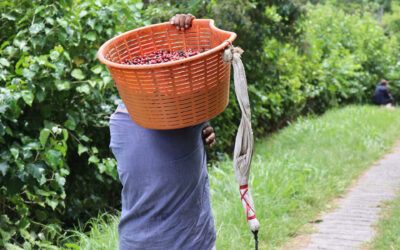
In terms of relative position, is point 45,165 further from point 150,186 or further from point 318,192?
point 318,192

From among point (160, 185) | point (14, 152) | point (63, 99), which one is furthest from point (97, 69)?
point (160, 185)

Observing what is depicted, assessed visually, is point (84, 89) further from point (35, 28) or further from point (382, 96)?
point (382, 96)

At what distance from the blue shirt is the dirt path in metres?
2.48

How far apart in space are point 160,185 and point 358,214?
3.70m

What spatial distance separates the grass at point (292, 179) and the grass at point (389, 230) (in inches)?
28.1

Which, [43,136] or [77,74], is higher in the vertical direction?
[77,74]

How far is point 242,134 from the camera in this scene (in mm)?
1977

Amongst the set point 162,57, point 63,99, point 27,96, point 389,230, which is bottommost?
point 389,230

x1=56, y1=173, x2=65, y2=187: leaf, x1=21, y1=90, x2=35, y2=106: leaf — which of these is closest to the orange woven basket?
x1=21, y1=90, x2=35, y2=106: leaf

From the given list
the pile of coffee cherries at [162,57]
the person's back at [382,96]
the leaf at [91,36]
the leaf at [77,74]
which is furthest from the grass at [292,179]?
A: the person's back at [382,96]

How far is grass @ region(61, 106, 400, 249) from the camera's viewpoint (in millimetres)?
4422

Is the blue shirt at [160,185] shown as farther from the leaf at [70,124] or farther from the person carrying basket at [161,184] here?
the leaf at [70,124]

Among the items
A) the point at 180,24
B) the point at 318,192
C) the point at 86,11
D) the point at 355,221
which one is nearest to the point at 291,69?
the point at 318,192

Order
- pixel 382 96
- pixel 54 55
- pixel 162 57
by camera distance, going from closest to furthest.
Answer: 1. pixel 162 57
2. pixel 54 55
3. pixel 382 96
